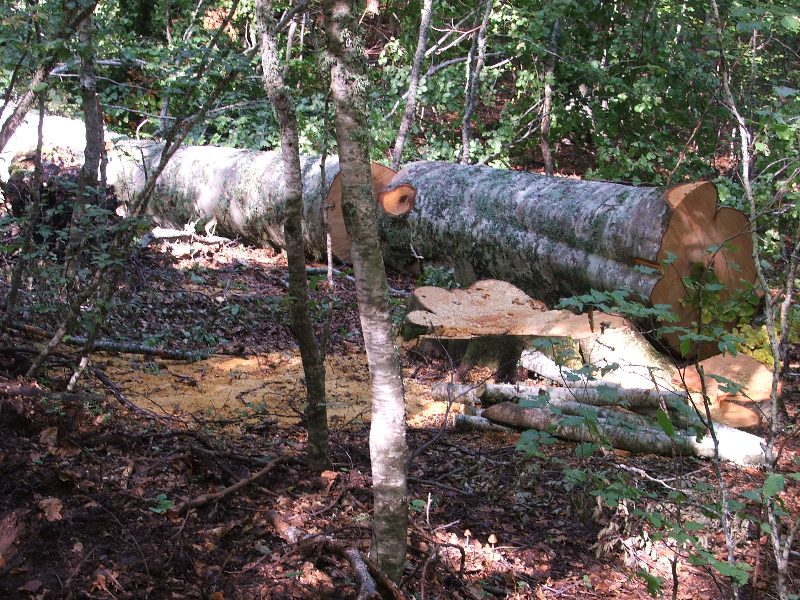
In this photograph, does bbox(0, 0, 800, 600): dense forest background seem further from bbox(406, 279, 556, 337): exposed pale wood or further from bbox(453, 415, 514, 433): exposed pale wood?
bbox(406, 279, 556, 337): exposed pale wood

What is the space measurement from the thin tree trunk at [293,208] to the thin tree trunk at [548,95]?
816 centimetres

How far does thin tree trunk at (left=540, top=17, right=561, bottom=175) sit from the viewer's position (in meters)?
10.9

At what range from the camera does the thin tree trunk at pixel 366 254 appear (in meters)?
2.30

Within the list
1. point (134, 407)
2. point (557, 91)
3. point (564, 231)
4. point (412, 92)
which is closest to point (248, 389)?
point (134, 407)

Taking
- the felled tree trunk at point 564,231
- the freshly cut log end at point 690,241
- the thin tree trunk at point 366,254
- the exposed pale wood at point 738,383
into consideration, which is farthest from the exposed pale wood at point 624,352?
the thin tree trunk at point 366,254

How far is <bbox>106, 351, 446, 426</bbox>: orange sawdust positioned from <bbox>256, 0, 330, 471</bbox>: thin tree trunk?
0.99 meters

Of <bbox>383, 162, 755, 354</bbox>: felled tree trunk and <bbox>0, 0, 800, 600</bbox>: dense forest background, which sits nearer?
<bbox>0, 0, 800, 600</bbox>: dense forest background

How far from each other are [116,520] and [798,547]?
320cm

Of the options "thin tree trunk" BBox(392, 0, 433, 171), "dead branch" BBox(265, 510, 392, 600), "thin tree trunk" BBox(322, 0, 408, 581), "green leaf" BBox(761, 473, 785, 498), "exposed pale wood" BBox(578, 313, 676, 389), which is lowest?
"dead branch" BBox(265, 510, 392, 600)

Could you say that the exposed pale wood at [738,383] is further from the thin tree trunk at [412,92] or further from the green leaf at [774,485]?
the thin tree trunk at [412,92]

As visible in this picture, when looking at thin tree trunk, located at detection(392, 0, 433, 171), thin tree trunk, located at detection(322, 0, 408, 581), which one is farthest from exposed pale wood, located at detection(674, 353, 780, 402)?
thin tree trunk, located at detection(392, 0, 433, 171)

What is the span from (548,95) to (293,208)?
8.86 m

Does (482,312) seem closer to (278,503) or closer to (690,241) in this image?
(690,241)

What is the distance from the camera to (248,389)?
516 cm
